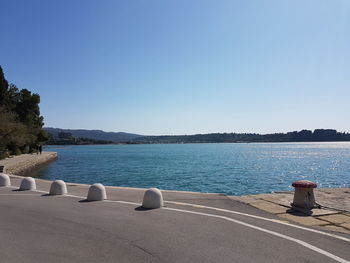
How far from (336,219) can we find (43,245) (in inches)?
296

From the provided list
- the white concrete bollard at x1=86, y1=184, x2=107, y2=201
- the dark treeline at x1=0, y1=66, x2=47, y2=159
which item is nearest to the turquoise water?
the dark treeline at x1=0, y1=66, x2=47, y2=159

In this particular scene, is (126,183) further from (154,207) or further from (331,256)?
(331,256)

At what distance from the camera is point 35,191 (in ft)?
43.7

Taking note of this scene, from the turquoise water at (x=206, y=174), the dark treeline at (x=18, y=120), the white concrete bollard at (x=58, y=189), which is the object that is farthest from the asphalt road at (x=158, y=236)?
the dark treeline at (x=18, y=120)

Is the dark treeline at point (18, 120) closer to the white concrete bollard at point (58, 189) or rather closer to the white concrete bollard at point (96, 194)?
the white concrete bollard at point (58, 189)

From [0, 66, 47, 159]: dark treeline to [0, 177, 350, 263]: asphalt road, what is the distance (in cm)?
3423

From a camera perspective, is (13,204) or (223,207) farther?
(13,204)

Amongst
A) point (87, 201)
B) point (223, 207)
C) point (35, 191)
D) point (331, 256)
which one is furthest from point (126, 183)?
point (331, 256)

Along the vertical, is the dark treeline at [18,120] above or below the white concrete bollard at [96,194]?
above

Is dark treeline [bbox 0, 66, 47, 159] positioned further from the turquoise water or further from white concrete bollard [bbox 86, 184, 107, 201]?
white concrete bollard [bbox 86, 184, 107, 201]

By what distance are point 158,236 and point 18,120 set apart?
5469cm

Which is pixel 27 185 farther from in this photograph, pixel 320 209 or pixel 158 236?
pixel 320 209

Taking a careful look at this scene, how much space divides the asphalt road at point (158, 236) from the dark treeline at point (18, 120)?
34227 millimetres

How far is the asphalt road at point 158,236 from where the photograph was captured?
17.5 feet
